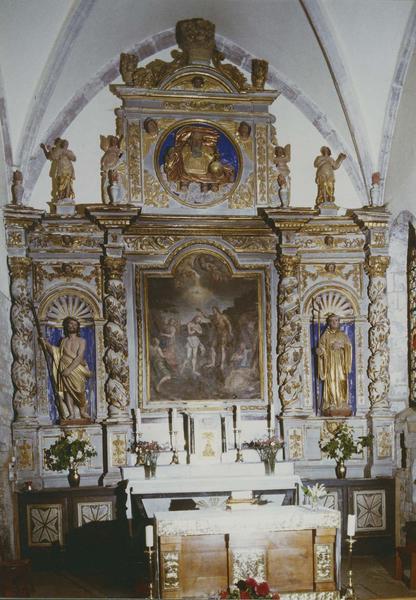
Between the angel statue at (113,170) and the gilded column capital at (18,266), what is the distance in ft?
5.20

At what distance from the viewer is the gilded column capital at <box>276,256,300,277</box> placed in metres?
12.5

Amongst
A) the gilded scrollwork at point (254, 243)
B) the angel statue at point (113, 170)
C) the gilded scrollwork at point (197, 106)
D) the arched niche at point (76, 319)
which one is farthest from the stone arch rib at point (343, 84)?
the arched niche at point (76, 319)

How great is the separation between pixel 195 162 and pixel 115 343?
Answer: 3.21 m

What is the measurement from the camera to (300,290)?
12758 millimetres

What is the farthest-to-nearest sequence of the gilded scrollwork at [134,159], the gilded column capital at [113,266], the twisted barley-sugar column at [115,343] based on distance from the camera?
the gilded scrollwork at [134,159], the gilded column capital at [113,266], the twisted barley-sugar column at [115,343]

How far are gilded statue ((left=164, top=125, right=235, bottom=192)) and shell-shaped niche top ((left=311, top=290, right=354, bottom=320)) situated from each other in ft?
7.97

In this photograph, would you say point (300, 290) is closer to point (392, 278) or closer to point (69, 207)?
point (392, 278)

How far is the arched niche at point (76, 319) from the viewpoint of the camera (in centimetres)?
1217

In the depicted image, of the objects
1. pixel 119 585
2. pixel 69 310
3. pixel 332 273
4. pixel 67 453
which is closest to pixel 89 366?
pixel 69 310

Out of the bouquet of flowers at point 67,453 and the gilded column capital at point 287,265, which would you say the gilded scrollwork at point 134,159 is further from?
the bouquet of flowers at point 67,453

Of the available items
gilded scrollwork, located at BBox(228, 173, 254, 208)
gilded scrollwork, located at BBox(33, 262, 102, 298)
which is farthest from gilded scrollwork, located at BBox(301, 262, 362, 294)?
gilded scrollwork, located at BBox(33, 262, 102, 298)

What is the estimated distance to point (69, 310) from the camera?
40.4 feet

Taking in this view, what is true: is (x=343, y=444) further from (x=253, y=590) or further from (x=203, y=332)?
(x=253, y=590)

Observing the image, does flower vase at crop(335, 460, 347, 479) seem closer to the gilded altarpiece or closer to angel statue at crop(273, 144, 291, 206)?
the gilded altarpiece
